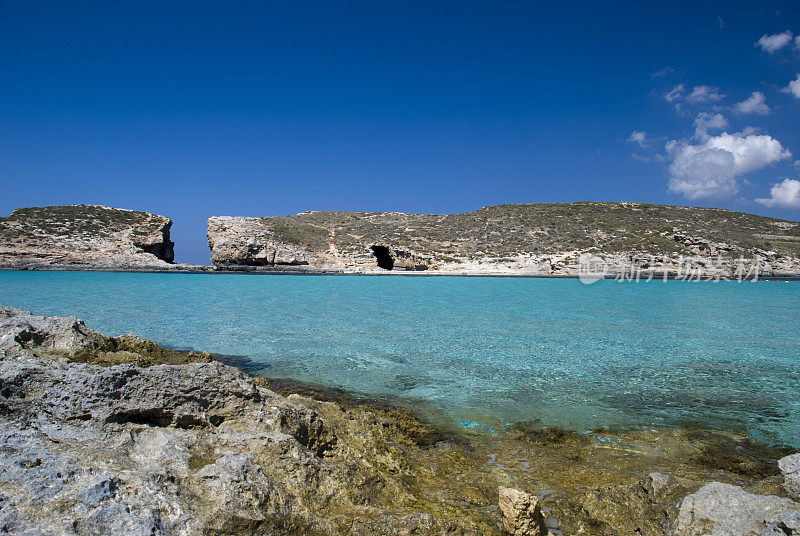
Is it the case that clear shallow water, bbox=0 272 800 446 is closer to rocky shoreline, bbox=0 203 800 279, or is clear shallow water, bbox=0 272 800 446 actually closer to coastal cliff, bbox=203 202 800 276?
rocky shoreline, bbox=0 203 800 279

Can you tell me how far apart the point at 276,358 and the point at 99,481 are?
6766 mm

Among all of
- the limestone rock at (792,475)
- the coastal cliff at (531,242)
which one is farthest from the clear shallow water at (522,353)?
the coastal cliff at (531,242)

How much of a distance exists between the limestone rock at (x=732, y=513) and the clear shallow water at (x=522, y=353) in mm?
2655

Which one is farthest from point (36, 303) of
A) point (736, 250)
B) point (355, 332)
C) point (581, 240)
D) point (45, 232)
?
point (736, 250)

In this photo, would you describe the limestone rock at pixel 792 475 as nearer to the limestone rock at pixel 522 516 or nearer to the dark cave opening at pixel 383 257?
the limestone rock at pixel 522 516

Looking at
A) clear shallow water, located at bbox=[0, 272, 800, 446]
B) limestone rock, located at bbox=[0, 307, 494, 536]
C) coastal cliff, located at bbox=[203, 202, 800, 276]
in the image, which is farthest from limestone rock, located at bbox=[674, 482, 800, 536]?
coastal cliff, located at bbox=[203, 202, 800, 276]

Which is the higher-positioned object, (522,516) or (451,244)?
(451,244)

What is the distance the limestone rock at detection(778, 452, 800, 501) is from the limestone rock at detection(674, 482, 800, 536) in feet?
1.49

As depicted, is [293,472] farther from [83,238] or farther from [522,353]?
[83,238]

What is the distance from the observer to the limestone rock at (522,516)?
2824mm

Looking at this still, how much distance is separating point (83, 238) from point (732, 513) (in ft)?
200

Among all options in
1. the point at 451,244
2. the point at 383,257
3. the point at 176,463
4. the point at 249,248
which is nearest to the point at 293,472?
the point at 176,463

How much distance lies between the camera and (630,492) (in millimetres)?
3236

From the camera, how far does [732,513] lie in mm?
2492
